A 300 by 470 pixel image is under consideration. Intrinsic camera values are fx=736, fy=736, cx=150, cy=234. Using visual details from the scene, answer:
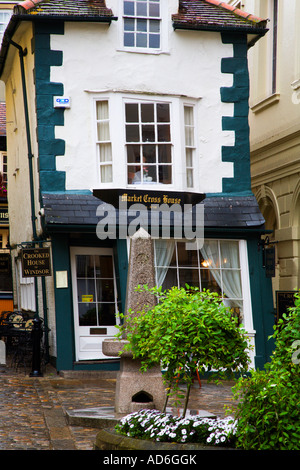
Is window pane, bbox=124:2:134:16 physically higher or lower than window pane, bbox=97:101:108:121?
higher

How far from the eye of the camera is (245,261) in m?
14.5

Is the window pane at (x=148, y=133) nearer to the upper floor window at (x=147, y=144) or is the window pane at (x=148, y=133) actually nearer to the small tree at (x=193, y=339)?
the upper floor window at (x=147, y=144)

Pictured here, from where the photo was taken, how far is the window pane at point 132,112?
14.4 metres

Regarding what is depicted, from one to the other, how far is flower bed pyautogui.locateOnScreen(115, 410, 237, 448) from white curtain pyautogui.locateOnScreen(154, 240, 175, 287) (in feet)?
24.1

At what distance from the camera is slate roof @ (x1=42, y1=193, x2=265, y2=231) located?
1355cm

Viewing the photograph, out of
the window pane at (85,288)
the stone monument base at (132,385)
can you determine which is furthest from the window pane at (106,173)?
the stone monument base at (132,385)

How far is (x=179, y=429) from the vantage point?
21.8ft

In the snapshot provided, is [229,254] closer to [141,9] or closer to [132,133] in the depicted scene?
[132,133]

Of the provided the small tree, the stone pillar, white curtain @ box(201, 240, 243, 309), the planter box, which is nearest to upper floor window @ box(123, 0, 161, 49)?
white curtain @ box(201, 240, 243, 309)

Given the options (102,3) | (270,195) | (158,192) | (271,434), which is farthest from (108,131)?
(271,434)

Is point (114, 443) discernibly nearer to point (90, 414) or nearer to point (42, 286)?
point (90, 414)

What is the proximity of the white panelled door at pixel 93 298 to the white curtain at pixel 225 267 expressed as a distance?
1985 mm

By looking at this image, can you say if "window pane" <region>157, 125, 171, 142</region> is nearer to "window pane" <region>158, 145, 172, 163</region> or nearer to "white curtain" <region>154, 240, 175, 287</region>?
"window pane" <region>158, 145, 172, 163</region>

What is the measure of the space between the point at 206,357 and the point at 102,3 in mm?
9752
